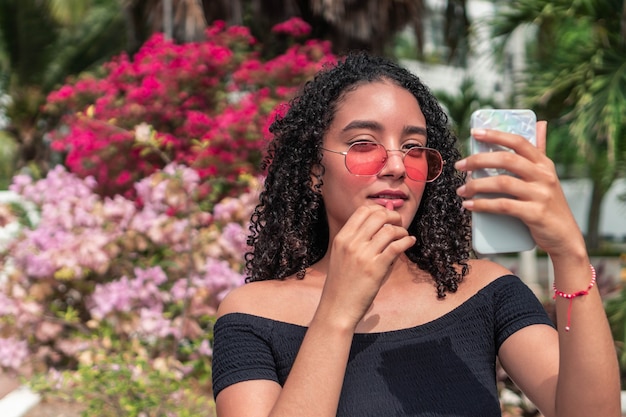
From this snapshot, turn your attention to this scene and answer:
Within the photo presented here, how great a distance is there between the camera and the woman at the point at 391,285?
1.39 meters

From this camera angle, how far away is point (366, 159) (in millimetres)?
1745

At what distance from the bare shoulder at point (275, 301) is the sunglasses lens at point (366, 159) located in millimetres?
347

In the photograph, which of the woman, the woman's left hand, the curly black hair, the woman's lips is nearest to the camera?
Result: the woman's left hand

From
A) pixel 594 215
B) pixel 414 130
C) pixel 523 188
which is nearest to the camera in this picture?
pixel 523 188

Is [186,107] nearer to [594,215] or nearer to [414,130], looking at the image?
[414,130]

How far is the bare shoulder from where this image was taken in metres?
1.83

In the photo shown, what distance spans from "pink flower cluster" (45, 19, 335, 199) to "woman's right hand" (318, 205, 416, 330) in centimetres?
495

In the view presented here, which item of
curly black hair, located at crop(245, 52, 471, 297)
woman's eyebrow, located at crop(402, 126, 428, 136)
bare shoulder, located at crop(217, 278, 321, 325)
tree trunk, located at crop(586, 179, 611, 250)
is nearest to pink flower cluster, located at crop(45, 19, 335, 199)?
curly black hair, located at crop(245, 52, 471, 297)

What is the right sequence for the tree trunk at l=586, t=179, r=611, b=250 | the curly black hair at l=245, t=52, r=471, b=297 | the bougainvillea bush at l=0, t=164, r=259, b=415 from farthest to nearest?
the tree trunk at l=586, t=179, r=611, b=250, the bougainvillea bush at l=0, t=164, r=259, b=415, the curly black hair at l=245, t=52, r=471, b=297

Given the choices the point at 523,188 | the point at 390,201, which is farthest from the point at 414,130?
the point at 523,188

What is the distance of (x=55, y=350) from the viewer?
545cm

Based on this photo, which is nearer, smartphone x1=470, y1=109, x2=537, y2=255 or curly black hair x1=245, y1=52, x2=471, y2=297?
smartphone x1=470, y1=109, x2=537, y2=255

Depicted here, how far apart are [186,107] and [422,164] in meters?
6.14

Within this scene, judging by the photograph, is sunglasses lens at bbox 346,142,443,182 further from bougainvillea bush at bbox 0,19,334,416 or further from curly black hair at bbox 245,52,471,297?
bougainvillea bush at bbox 0,19,334,416
